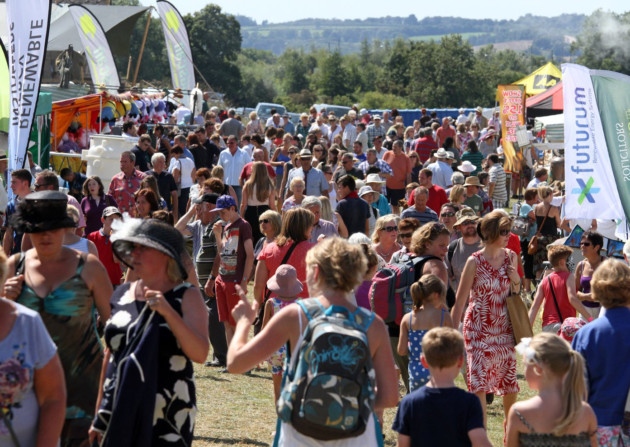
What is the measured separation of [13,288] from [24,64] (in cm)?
690

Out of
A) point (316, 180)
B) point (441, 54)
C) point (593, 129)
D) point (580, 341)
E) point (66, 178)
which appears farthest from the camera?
point (441, 54)

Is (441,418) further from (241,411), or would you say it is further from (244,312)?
(241,411)

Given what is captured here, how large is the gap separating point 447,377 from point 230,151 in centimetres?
1287

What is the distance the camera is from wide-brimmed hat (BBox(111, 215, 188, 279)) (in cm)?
441

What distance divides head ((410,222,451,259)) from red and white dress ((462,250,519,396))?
12.6 inches

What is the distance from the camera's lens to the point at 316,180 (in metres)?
15.1

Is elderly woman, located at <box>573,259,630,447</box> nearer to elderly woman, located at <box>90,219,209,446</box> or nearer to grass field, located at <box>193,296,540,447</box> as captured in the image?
elderly woman, located at <box>90,219,209,446</box>

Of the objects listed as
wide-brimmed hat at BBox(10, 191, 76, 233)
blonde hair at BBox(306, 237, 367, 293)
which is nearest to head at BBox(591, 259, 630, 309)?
blonde hair at BBox(306, 237, 367, 293)

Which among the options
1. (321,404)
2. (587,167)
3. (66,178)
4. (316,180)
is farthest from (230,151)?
(321,404)

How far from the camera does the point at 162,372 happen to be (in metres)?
4.41

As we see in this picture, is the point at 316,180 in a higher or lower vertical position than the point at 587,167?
lower

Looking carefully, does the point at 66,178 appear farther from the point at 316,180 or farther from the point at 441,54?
the point at 441,54

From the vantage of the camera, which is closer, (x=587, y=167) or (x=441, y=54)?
(x=587, y=167)

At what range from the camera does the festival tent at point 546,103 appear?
31788 mm
